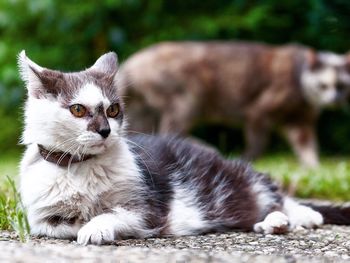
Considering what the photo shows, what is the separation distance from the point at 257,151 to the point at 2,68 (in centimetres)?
445

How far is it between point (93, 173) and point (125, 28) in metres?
7.97

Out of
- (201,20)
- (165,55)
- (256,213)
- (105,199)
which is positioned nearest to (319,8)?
(256,213)

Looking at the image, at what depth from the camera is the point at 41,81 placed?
3336 millimetres

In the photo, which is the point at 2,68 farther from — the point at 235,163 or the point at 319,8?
the point at 235,163

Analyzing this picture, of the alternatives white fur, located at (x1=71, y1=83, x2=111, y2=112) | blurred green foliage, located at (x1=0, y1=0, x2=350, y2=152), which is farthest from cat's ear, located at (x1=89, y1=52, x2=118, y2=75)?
blurred green foliage, located at (x1=0, y1=0, x2=350, y2=152)

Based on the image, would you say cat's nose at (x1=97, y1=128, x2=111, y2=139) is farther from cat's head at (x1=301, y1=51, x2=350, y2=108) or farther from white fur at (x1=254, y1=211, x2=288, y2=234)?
cat's head at (x1=301, y1=51, x2=350, y2=108)

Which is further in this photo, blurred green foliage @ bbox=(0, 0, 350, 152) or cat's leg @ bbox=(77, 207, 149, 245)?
blurred green foliage @ bbox=(0, 0, 350, 152)

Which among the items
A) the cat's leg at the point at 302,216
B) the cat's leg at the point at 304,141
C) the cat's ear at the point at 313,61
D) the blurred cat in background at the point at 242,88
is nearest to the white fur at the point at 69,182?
the cat's leg at the point at 302,216

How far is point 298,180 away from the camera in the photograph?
242 inches

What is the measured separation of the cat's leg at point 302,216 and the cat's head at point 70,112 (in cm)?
130

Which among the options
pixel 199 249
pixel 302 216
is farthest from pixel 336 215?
pixel 199 249

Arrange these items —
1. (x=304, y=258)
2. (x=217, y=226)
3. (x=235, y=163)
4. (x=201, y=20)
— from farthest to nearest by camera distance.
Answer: (x=201, y=20) < (x=235, y=163) < (x=217, y=226) < (x=304, y=258)

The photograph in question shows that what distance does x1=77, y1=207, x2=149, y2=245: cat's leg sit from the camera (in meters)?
3.12

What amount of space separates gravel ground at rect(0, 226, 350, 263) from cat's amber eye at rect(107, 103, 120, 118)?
2.02 feet
